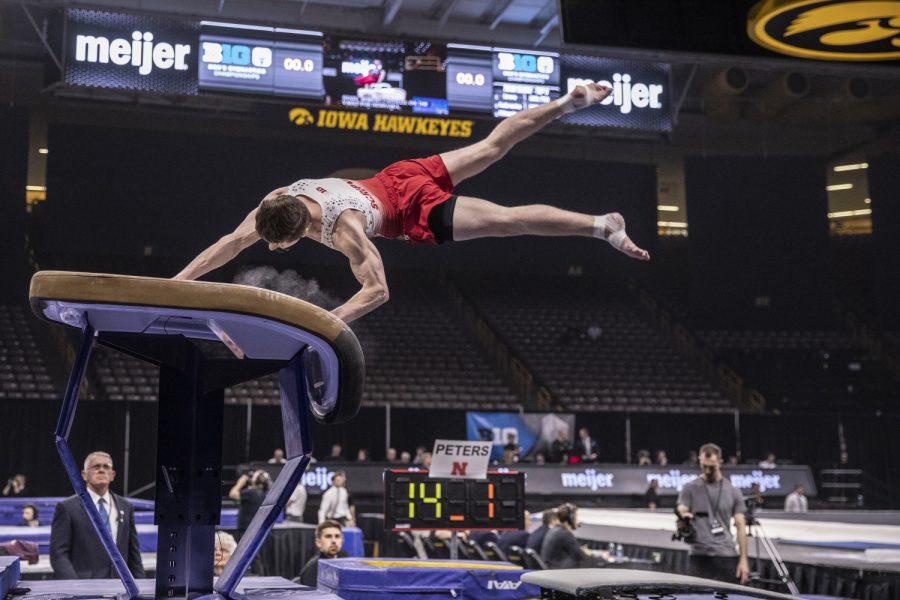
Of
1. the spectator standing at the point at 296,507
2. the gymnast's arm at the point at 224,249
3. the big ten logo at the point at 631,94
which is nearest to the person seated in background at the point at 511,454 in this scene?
the spectator standing at the point at 296,507

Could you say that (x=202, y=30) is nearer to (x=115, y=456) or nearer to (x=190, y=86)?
(x=190, y=86)

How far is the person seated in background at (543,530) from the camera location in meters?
8.19

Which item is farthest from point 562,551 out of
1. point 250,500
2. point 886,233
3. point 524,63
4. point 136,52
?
point 886,233

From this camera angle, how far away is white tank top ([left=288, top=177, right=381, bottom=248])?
3.38m

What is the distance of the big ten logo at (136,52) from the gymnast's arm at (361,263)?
1013 centimetres

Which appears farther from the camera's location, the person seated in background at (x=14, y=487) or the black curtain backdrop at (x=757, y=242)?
the black curtain backdrop at (x=757, y=242)

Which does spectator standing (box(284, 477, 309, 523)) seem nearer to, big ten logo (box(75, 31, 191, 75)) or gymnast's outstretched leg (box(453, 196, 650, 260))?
big ten logo (box(75, 31, 191, 75))

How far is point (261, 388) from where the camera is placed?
1762 cm

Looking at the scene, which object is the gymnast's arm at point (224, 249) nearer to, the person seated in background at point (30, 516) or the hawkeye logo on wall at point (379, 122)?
the person seated in background at point (30, 516)

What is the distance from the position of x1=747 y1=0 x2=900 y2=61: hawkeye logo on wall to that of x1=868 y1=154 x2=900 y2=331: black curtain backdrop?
15753 mm

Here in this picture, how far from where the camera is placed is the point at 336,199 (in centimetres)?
341

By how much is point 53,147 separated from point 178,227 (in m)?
2.62

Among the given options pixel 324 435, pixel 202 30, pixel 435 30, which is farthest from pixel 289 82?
pixel 324 435

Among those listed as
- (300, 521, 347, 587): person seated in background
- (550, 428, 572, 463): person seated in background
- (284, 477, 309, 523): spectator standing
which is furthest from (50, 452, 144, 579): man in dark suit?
(550, 428, 572, 463): person seated in background
